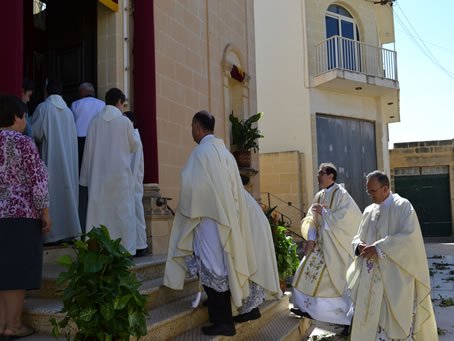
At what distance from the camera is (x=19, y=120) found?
11.3ft

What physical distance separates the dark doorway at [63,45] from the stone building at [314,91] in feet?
31.0

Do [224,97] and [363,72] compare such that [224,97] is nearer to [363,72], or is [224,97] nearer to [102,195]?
[102,195]

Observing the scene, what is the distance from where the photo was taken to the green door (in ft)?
66.4

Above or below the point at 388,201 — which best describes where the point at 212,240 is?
below

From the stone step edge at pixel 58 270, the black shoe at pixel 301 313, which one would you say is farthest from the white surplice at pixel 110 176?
the black shoe at pixel 301 313

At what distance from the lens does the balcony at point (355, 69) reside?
1522cm

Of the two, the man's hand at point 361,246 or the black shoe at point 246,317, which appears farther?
the man's hand at point 361,246

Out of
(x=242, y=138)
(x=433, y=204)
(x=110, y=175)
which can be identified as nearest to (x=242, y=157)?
(x=242, y=138)

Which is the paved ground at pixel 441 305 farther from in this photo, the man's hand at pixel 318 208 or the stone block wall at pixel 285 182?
the stone block wall at pixel 285 182

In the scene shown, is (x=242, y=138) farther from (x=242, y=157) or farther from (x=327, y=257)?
(x=327, y=257)

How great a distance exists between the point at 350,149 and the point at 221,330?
13165 millimetres

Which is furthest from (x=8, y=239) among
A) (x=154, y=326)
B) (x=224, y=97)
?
(x=224, y=97)

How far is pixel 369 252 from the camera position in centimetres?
445

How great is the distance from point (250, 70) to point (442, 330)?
6.45 meters
